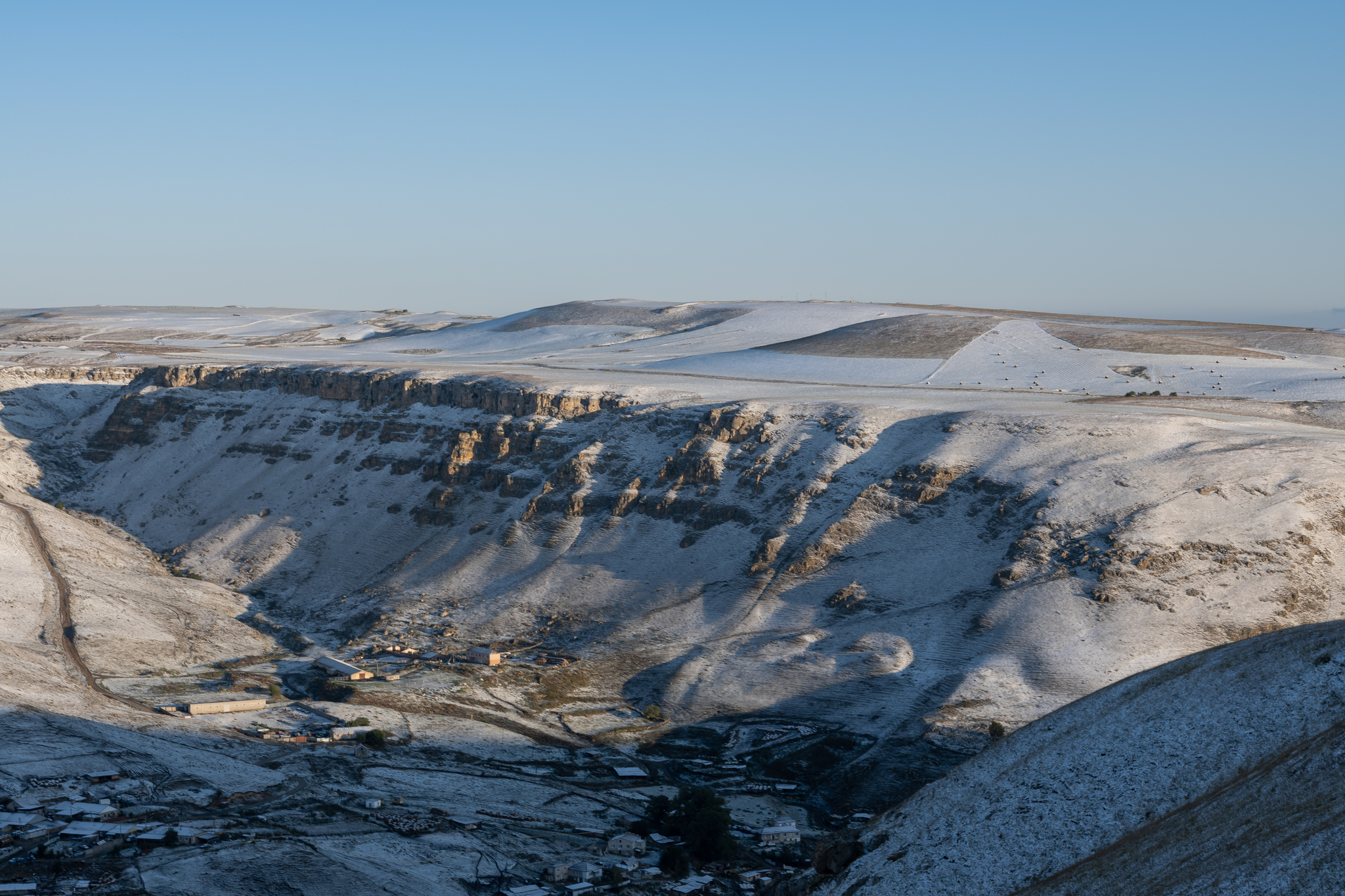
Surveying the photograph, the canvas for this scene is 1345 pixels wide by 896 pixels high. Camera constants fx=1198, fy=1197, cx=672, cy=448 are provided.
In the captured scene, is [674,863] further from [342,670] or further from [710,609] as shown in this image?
[342,670]

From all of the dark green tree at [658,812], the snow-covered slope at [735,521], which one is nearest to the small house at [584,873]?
the dark green tree at [658,812]

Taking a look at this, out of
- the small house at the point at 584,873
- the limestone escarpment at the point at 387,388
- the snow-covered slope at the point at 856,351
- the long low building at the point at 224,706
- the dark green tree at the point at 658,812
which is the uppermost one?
the snow-covered slope at the point at 856,351

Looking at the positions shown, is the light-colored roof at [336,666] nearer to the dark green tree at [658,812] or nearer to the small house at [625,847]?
the dark green tree at [658,812]

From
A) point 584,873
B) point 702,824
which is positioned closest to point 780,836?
point 702,824

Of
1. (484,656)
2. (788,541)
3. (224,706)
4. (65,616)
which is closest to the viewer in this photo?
(224,706)

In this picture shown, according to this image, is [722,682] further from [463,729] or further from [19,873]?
[19,873]
